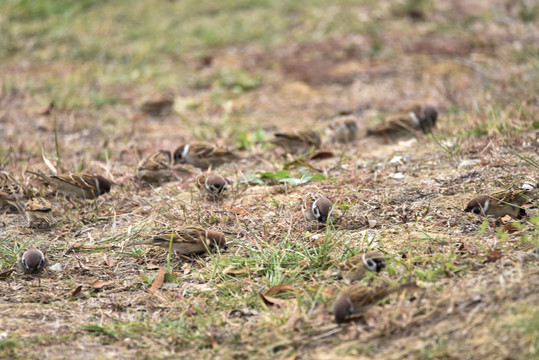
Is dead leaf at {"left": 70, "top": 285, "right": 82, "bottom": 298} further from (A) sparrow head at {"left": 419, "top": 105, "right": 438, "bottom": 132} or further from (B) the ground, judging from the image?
(A) sparrow head at {"left": 419, "top": 105, "right": 438, "bottom": 132}

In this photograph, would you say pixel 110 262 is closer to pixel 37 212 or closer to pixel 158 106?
pixel 37 212

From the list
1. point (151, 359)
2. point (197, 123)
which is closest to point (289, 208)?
point (151, 359)

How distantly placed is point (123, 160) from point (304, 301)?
4.27 metres

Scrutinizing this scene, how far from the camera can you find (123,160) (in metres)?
7.37

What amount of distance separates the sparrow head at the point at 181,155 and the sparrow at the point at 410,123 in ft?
8.20

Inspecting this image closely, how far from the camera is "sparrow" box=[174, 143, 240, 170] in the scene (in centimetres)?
680

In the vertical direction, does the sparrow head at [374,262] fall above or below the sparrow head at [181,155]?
above

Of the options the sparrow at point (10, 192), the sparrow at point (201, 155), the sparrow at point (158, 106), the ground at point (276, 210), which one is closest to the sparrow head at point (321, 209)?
the ground at point (276, 210)

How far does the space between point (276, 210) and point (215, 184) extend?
720mm

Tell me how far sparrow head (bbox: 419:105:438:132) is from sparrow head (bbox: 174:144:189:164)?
10.00 ft

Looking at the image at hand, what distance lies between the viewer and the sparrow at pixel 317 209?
4.80 m

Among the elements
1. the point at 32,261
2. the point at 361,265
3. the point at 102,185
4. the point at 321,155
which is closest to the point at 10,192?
the point at 102,185

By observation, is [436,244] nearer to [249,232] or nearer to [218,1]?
[249,232]

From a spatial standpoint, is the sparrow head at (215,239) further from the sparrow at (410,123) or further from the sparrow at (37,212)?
the sparrow at (410,123)
